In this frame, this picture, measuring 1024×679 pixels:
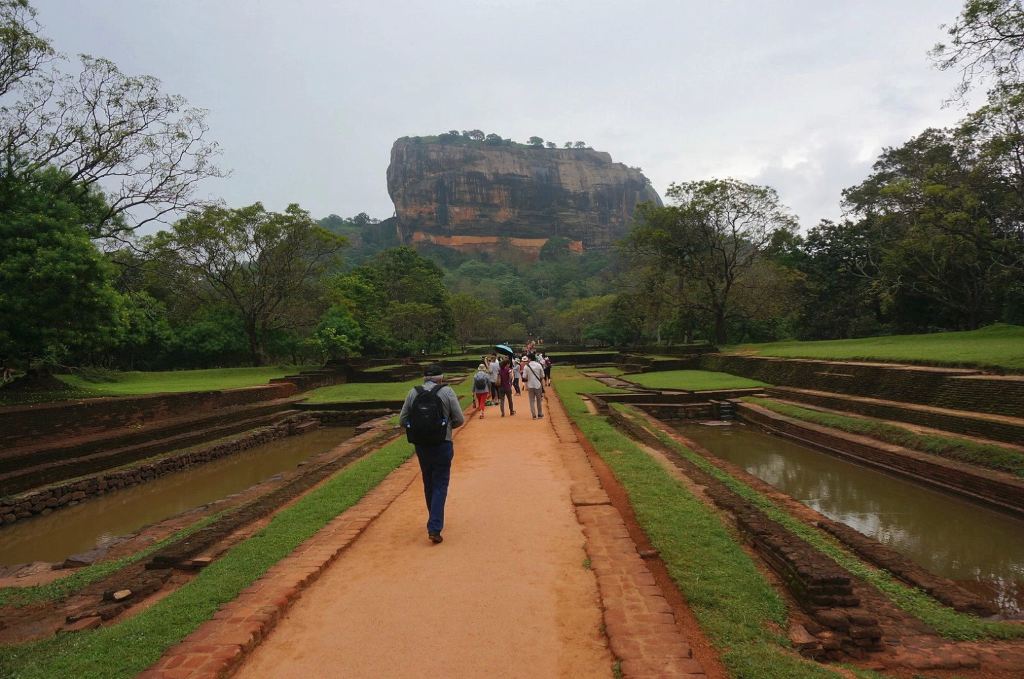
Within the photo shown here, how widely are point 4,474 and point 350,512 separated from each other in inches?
292

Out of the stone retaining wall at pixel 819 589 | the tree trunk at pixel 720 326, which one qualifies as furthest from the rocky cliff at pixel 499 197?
the stone retaining wall at pixel 819 589

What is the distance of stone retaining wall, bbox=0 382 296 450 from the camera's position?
34.1ft

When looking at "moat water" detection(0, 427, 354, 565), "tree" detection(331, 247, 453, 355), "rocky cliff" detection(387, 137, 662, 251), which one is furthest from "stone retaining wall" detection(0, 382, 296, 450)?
"rocky cliff" detection(387, 137, 662, 251)

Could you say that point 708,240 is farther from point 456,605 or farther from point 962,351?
point 456,605

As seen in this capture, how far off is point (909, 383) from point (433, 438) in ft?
39.4

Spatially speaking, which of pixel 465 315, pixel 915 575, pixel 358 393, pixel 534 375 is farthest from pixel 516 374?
pixel 465 315

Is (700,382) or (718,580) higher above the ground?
(718,580)

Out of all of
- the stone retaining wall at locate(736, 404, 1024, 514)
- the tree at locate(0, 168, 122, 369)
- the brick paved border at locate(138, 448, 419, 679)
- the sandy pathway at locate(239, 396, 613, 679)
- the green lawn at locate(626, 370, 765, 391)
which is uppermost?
the tree at locate(0, 168, 122, 369)

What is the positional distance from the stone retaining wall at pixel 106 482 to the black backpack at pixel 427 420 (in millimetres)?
7998

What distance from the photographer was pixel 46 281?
10398mm

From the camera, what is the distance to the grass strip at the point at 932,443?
7633 millimetres

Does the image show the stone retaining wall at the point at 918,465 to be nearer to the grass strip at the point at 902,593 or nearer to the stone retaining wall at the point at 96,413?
the grass strip at the point at 902,593

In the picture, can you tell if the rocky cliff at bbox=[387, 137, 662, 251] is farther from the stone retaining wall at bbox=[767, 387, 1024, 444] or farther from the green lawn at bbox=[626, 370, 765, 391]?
the stone retaining wall at bbox=[767, 387, 1024, 444]

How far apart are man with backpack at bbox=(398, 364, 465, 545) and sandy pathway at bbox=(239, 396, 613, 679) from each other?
26cm
